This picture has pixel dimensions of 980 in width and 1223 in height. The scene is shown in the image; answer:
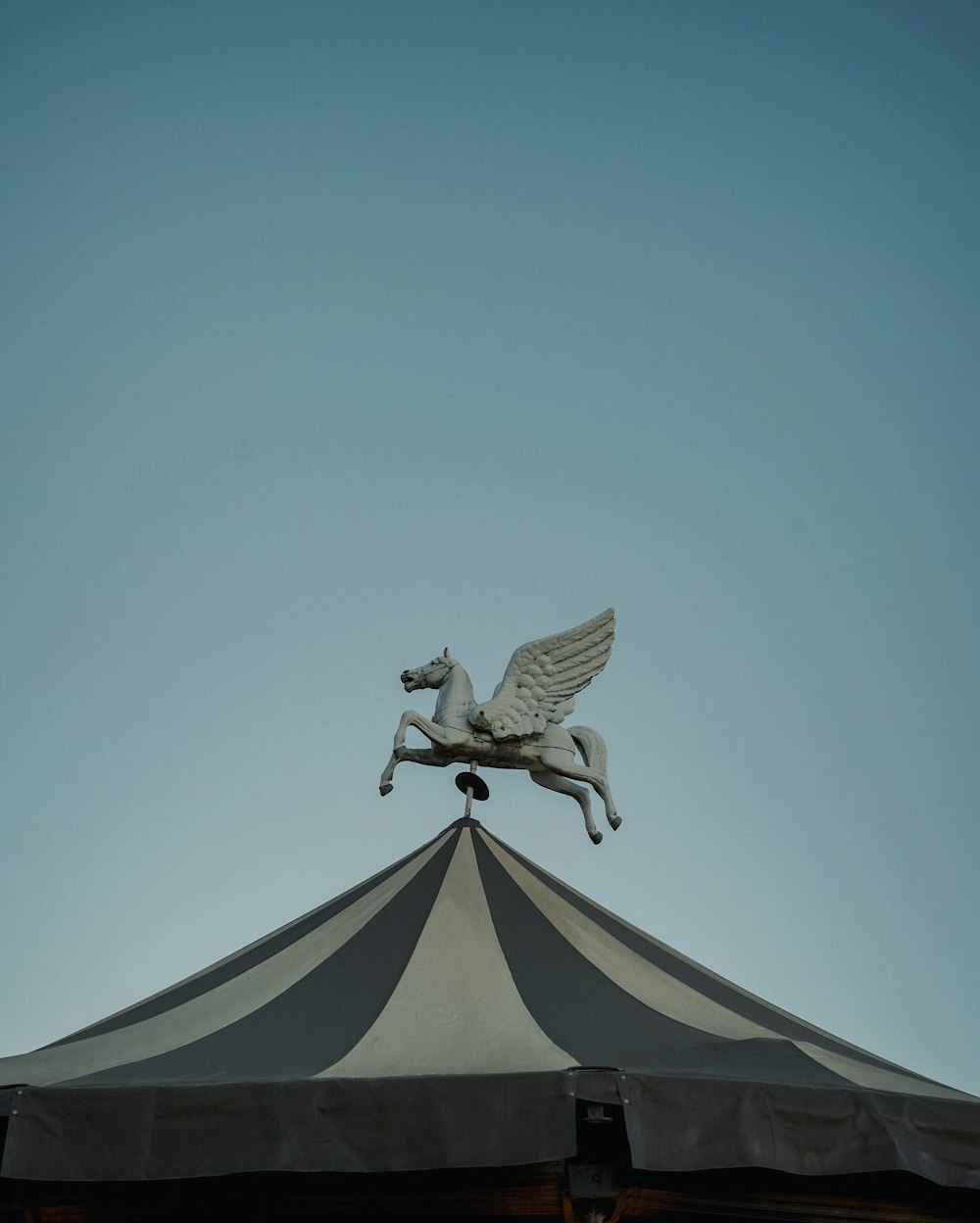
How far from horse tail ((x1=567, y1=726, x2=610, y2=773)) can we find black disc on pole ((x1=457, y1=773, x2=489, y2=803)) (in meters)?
0.63

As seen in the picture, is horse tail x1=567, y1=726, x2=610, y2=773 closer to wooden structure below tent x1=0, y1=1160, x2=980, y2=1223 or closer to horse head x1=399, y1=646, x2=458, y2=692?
horse head x1=399, y1=646, x2=458, y2=692

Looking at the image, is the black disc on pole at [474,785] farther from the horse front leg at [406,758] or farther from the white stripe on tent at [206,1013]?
the white stripe on tent at [206,1013]

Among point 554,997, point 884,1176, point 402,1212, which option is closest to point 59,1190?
point 402,1212

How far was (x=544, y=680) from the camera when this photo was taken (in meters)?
7.02

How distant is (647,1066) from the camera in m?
3.84

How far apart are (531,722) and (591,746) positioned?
42 centimetres

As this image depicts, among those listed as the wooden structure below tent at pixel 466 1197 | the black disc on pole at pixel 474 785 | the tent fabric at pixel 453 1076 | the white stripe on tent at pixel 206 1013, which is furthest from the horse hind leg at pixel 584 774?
the wooden structure below tent at pixel 466 1197

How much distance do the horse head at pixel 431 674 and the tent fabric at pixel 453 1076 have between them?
2.12 meters

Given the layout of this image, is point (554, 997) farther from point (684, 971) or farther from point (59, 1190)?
point (59, 1190)

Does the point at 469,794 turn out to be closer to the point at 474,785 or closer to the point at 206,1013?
the point at 474,785

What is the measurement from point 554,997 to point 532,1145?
1109 millimetres

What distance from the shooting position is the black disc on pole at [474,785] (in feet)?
22.4

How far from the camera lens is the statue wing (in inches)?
269

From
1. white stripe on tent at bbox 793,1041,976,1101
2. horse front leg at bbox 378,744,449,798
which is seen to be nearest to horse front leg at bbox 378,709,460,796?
horse front leg at bbox 378,744,449,798
